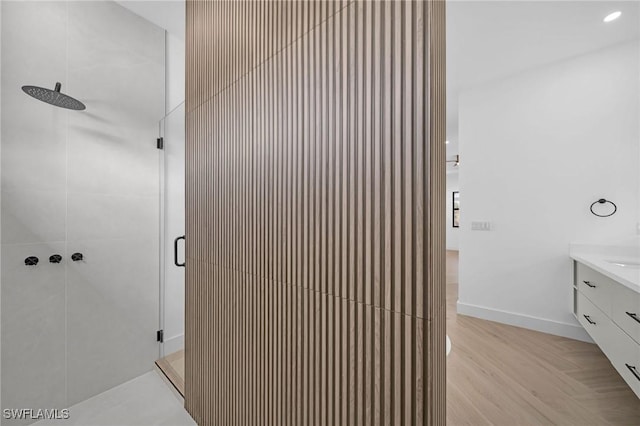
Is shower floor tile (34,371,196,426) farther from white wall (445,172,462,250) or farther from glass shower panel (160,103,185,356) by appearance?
white wall (445,172,462,250)

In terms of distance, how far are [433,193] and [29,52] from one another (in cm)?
260

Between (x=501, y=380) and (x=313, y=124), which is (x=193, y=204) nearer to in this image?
(x=313, y=124)

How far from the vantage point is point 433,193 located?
63 centimetres

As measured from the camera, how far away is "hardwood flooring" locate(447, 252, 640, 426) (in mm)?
1756

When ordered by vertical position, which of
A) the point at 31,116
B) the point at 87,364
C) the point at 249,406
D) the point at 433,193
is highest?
the point at 31,116

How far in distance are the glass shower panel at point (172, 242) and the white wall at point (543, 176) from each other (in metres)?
3.40

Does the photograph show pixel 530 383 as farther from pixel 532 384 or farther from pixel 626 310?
pixel 626 310

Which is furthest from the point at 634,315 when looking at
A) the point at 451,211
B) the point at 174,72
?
the point at 451,211

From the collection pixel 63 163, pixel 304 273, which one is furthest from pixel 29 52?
pixel 304 273

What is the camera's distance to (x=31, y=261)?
168 centimetres

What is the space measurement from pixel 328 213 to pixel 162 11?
2494mm

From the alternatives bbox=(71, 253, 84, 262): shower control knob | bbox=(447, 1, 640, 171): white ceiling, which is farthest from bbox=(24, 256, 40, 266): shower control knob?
bbox=(447, 1, 640, 171): white ceiling

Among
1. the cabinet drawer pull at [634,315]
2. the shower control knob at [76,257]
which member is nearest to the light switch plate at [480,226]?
the cabinet drawer pull at [634,315]

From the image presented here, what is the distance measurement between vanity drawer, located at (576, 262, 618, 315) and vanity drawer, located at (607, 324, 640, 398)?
0.22 metres
